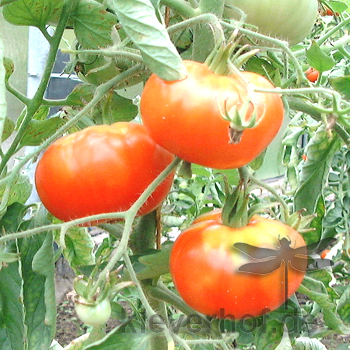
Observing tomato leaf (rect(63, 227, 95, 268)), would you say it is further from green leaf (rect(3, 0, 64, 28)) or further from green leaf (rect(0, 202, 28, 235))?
green leaf (rect(3, 0, 64, 28))

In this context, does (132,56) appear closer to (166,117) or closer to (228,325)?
(166,117)

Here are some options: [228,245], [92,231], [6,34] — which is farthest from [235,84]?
[92,231]

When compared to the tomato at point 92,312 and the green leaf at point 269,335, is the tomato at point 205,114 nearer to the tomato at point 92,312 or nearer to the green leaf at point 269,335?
the tomato at point 92,312

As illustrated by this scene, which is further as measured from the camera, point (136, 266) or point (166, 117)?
Result: point (136, 266)

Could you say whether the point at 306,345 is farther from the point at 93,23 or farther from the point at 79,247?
the point at 93,23

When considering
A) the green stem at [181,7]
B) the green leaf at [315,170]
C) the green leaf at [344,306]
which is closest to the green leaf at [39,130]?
the green stem at [181,7]

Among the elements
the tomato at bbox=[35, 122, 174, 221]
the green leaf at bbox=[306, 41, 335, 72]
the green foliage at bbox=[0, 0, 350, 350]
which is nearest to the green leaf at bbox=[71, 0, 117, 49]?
the green foliage at bbox=[0, 0, 350, 350]

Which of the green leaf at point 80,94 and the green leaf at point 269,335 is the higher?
the green leaf at point 80,94

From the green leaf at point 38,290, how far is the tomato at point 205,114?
19cm

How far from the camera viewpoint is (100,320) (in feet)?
1.22

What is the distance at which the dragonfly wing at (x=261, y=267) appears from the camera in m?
0.48

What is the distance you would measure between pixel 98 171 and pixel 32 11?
7.8 inches

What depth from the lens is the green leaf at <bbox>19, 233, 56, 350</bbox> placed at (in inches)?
19.6

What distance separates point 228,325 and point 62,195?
0.25 metres
